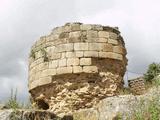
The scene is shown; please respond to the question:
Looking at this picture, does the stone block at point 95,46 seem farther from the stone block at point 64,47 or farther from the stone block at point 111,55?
the stone block at point 64,47

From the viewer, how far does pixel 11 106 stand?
24.9ft

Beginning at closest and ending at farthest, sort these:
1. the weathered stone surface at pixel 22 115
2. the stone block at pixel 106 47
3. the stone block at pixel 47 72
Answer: the weathered stone surface at pixel 22 115 < the stone block at pixel 47 72 < the stone block at pixel 106 47

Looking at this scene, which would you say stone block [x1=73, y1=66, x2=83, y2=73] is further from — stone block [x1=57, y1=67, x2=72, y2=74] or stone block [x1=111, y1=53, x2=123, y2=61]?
stone block [x1=111, y1=53, x2=123, y2=61]

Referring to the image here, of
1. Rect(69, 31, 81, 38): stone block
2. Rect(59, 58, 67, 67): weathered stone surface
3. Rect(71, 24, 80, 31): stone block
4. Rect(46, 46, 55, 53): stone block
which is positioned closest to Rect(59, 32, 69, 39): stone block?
Rect(69, 31, 81, 38): stone block

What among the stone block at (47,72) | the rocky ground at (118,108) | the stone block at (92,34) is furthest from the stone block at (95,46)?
the rocky ground at (118,108)

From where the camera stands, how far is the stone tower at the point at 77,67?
12.7 metres

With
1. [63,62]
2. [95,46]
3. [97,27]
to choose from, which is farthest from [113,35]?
[63,62]

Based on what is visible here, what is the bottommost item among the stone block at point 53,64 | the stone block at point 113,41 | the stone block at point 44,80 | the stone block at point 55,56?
the stone block at point 44,80

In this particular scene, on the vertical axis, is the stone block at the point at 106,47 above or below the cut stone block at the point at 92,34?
below

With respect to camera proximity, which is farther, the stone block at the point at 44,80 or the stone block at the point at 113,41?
the stone block at the point at 113,41

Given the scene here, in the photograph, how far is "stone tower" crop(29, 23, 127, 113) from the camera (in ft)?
41.7

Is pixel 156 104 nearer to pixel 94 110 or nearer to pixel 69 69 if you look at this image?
pixel 94 110

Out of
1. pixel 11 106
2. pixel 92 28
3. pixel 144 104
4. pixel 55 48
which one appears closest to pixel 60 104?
pixel 55 48

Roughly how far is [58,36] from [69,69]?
121 cm
